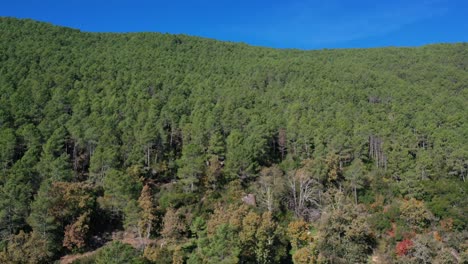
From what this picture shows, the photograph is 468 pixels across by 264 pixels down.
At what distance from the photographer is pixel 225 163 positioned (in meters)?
57.5

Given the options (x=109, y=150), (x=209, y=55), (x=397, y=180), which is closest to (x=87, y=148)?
(x=109, y=150)

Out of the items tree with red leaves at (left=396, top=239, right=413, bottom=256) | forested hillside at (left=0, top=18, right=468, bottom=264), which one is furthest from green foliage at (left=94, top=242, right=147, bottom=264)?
tree with red leaves at (left=396, top=239, right=413, bottom=256)

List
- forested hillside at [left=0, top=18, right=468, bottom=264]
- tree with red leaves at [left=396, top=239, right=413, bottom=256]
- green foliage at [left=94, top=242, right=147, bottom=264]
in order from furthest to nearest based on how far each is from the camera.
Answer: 1. forested hillside at [left=0, top=18, right=468, bottom=264]
2. tree with red leaves at [left=396, top=239, right=413, bottom=256]
3. green foliage at [left=94, top=242, right=147, bottom=264]

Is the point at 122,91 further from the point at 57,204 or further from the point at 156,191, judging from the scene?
the point at 57,204

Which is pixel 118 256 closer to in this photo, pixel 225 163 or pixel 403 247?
pixel 225 163

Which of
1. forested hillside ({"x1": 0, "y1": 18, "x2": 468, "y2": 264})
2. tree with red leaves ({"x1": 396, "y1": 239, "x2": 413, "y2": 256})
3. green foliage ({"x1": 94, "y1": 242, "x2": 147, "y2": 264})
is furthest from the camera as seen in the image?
forested hillside ({"x1": 0, "y1": 18, "x2": 468, "y2": 264})

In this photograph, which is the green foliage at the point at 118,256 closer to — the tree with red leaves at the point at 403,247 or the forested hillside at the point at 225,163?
the forested hillside at the point at 225,163

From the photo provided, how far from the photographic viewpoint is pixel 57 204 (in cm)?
4438

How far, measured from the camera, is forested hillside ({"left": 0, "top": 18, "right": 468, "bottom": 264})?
41.5m

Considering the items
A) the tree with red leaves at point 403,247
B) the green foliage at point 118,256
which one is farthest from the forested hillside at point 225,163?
the tree with red leaves at point 403,247

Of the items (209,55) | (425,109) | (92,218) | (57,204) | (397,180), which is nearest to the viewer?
(57,204)

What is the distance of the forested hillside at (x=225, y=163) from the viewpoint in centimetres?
4153

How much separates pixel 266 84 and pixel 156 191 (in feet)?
197

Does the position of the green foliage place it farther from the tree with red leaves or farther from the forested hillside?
the tree with red leaves
